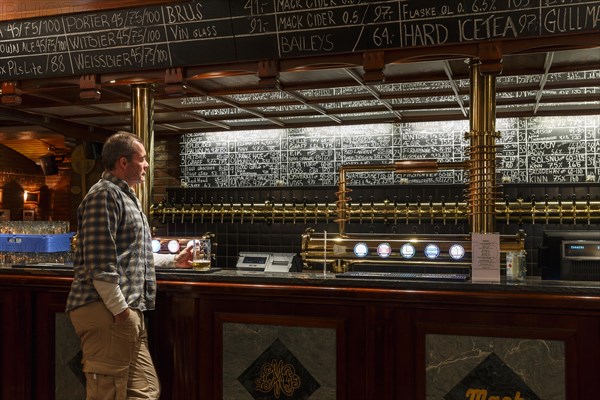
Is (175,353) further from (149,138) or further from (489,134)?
(489,134)

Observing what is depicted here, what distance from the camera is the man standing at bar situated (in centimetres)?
277

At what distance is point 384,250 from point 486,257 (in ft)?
2.14

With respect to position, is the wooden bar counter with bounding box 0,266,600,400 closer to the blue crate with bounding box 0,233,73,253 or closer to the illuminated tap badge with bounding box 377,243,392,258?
the illuminated tap badge with bounding box 377,243,392,258

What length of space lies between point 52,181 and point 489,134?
11581 mm

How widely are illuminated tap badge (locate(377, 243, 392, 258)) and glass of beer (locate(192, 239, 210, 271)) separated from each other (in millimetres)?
1051

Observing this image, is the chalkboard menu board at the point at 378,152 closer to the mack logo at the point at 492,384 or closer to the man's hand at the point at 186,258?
the man's hand at the point at 186,258

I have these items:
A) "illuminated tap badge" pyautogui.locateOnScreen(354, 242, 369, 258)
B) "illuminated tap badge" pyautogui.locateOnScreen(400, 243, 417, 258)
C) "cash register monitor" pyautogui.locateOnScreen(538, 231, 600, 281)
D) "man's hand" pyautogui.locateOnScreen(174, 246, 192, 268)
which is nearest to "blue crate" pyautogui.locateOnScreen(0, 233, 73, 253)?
"man's hand" pyautogui.locateOnScreen(174, 246, 192, 268)

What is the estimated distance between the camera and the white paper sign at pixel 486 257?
126 inches

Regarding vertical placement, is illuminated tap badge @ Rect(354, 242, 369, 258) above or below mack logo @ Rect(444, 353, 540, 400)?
above

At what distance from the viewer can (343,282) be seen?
327 cm

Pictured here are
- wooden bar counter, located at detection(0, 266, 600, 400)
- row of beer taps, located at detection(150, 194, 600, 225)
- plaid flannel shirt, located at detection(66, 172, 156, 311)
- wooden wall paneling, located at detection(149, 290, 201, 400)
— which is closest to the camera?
plaid flannel shirt, located at detection(66, 172, 156, 311)

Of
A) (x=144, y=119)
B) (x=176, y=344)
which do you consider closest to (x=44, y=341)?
(x=176, y=344)

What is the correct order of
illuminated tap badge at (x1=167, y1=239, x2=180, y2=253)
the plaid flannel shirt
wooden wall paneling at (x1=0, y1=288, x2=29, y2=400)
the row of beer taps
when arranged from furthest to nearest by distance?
the row of beer taps
illuminated tap badge at (x1=167, y1=239, x2=180, y2=253)
wooden wall paneling at (x1=0, y1=288, x2=29, y2=400)
the plaid flannel shirt

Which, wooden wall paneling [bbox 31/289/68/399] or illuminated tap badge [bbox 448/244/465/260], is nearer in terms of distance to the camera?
illuminated tap badge [bbox 448/244/465/260]
